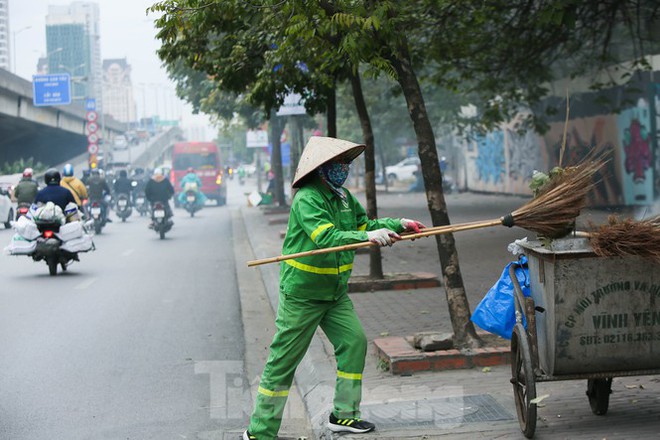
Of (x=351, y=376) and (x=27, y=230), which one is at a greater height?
(x=27, y=230)

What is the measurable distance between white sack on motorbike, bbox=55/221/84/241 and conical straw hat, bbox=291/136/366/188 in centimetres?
1069

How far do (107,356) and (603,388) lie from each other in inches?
182

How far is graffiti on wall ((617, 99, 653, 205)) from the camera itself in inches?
836

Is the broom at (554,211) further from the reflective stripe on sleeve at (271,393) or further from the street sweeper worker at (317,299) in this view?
the reflective stripe on sleeve at (271,393)

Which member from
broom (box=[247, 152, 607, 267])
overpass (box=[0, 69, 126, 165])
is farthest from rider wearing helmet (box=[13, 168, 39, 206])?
broom (box=[247, 152, 607, 267])

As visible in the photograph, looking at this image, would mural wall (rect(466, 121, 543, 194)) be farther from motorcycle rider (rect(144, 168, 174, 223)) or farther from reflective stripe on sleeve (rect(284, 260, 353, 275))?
reflective stripe on sleeve (rect(284, 260, 353, 275))

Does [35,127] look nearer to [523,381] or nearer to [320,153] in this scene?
[320,153]

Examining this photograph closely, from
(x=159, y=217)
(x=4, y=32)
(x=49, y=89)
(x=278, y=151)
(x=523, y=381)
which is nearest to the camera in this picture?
(x=523, y=381)

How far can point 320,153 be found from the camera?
18.1 feet

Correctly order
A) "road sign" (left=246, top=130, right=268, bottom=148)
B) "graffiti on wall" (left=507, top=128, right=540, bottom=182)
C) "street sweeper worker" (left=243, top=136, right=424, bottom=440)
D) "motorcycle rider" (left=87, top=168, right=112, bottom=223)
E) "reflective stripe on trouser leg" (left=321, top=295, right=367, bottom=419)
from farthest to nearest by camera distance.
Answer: "road sign" (left=246, top=130, right=268, bottom=148)
"graffiti on wall" (left=507, top=128, right=540, bottom=182)
"motorcycle rider" (left=87, top=168, right=112, bottom=223)
"reflective stripe on trouser leg" (left=321, top=295, right=367, bottom=419)
"street sweeper worker" (left=243, top=136, right=424, bottom=440)

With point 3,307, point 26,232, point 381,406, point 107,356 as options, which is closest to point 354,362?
point 381,406

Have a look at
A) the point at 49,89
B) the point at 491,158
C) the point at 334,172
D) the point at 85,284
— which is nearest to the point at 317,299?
the point at 334,172

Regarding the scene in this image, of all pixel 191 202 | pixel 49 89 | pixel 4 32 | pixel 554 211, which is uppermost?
pixel 4 32

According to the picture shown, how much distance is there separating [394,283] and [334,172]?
661 centimetres
